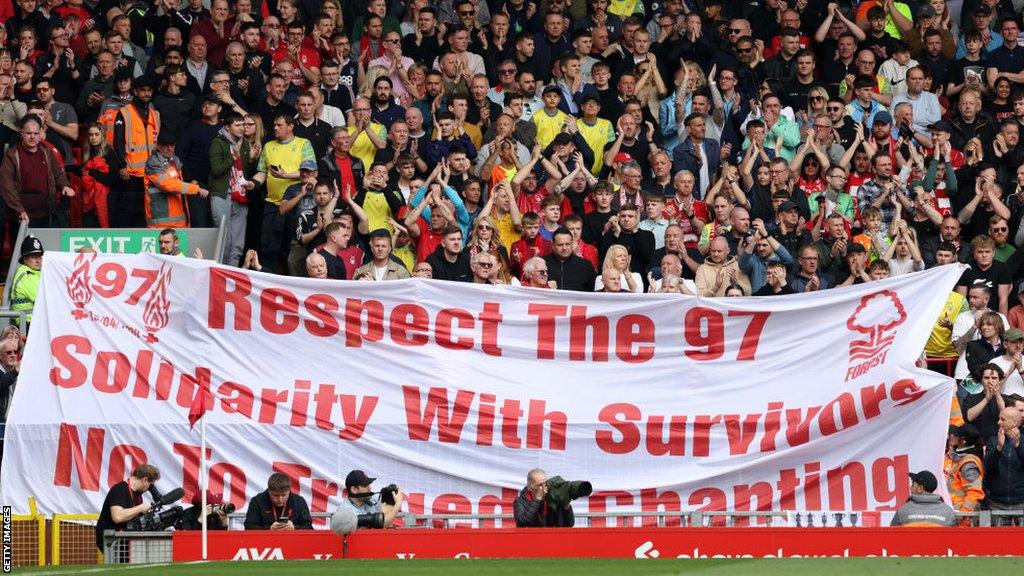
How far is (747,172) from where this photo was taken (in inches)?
897

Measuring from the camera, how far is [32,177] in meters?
22.0

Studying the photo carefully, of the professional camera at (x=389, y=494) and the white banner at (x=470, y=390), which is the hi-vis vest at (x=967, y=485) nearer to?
the white banner at (x=470, y=390)

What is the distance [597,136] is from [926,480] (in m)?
7.84

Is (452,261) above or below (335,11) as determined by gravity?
below

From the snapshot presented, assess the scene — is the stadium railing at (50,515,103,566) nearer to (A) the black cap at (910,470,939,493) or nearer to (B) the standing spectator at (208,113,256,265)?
(B) the standing spectator at (208,113,256,265)

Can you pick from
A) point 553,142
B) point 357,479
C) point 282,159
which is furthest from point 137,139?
point 357,479

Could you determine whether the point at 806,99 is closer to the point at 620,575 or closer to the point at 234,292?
the point at 234,292

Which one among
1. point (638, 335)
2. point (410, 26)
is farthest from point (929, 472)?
point (410, 26)

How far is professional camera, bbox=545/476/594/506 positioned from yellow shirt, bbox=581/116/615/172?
7.07 m

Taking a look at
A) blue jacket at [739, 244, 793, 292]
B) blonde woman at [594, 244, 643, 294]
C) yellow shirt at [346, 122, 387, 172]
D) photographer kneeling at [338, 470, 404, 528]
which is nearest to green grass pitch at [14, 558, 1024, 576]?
photographer kneeling at [338, 470, 404, 528]

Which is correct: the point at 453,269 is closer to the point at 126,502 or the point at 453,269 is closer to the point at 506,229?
the point at 506,229

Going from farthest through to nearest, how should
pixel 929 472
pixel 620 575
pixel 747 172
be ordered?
pixel 747 172 → pixel 929 472 → pixel 620 575

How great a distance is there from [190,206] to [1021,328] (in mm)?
9323

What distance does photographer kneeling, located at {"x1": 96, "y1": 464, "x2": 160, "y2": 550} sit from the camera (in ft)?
55.9
